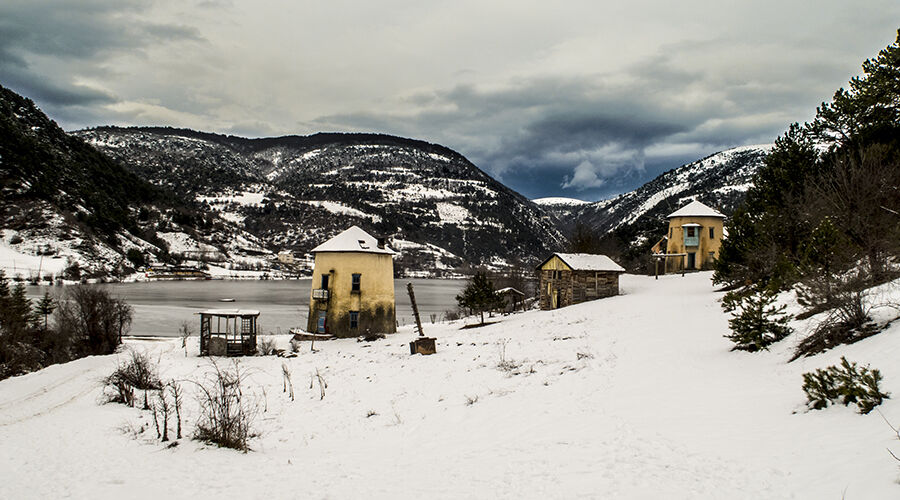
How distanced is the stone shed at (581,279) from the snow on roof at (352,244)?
14.5 meters

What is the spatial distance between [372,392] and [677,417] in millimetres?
10767

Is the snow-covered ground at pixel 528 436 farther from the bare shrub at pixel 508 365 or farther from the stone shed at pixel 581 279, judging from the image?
the stone shed at pixel 581 279

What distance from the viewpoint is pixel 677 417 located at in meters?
9.80

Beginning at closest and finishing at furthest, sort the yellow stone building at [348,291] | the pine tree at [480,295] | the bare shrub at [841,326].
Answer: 1. the bare shrub at [841,326]
2. the yellow stone building at [348,291]
3. the pine tree at [480,295]

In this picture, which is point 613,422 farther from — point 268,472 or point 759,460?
point 268,472

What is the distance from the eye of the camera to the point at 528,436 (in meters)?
10.3

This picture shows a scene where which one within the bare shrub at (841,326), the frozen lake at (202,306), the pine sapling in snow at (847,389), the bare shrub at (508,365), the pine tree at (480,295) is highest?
the bare shrub at (841,326)

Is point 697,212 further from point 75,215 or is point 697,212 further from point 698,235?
point 75,215

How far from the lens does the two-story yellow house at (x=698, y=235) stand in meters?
50.7

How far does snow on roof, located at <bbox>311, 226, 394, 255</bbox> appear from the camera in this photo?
124 ft

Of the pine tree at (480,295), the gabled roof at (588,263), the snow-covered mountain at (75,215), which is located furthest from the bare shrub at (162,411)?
the snow-covered mountain at (75,215)

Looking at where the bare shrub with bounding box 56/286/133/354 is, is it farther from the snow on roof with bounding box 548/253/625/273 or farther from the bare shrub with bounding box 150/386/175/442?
the snow on roof with bounding box 548/253/625/273

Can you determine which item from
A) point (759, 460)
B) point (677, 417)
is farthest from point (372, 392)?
point (759, 460)

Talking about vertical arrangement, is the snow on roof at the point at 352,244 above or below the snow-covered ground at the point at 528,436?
above
